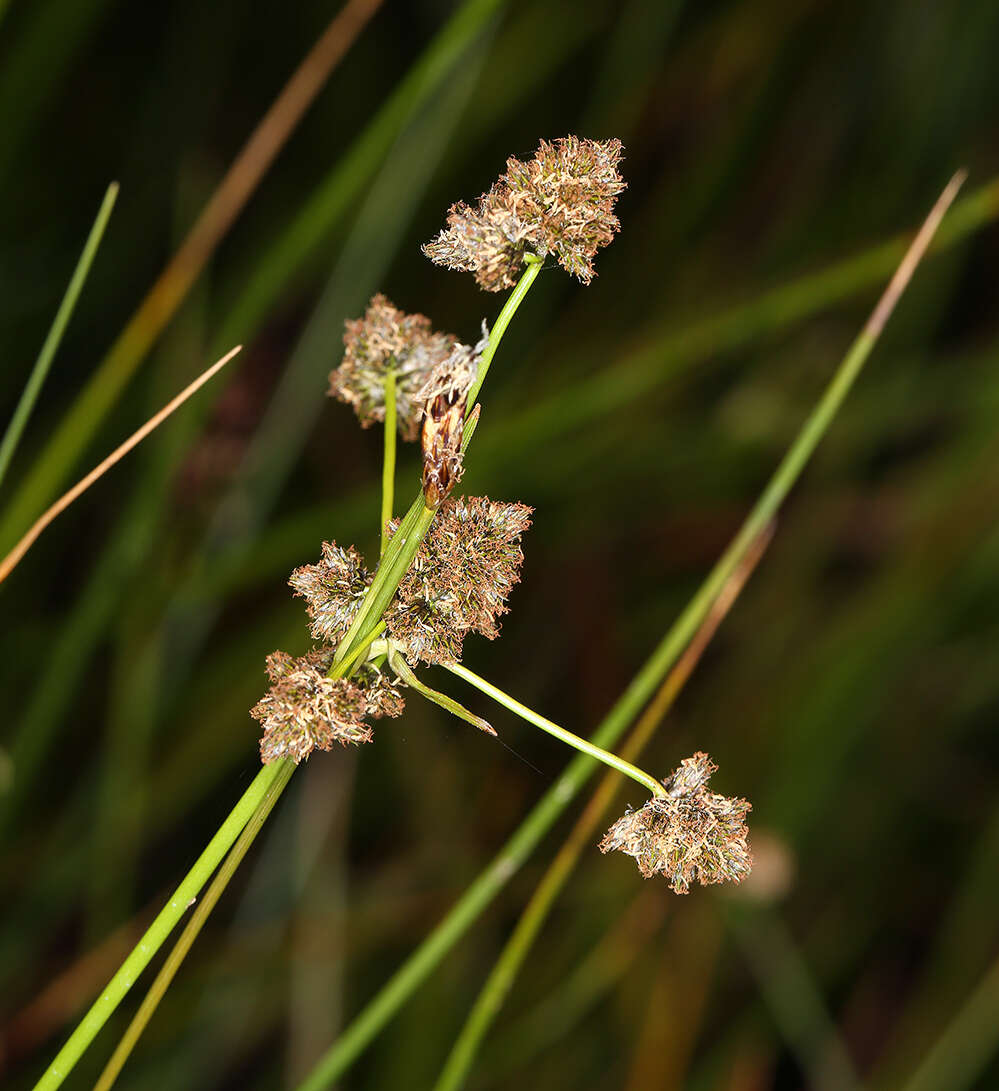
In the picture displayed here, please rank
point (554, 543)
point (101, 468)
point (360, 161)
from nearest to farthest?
point (101, 468) < point (360, 161) < point (554, 543)

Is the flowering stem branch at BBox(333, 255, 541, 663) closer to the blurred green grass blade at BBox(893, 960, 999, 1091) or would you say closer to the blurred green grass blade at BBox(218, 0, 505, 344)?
the blurred green grass blade at BBox(218, 0, 505, 344)

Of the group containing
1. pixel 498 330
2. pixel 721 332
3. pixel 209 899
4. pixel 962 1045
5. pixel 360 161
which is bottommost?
pixel 962 1045

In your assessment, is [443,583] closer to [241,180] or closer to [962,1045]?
[241,180]

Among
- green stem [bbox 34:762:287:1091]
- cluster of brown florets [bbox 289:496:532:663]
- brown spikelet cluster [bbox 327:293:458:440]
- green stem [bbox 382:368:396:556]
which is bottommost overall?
green stem [bbox 34:762:287:1091]

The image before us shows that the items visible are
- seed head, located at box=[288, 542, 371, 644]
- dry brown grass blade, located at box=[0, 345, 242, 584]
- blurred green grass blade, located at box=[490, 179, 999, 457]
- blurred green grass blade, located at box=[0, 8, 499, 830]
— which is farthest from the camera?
blurred green grass blade, located at box=[0, 8, 499, 830]

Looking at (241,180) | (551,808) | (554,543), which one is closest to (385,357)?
(551,808)

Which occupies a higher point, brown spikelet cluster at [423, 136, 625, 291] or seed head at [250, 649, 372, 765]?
brown spikelet cluster at [423, 136, 625, 291]

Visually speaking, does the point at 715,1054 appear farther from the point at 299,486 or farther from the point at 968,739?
the point at 299,486

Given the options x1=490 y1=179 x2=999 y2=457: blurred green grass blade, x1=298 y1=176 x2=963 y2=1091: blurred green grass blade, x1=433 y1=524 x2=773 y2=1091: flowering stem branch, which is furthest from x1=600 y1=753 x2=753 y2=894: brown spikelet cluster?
x1=490 y1=179 x2=999 y2=457: blurred green grass blade
